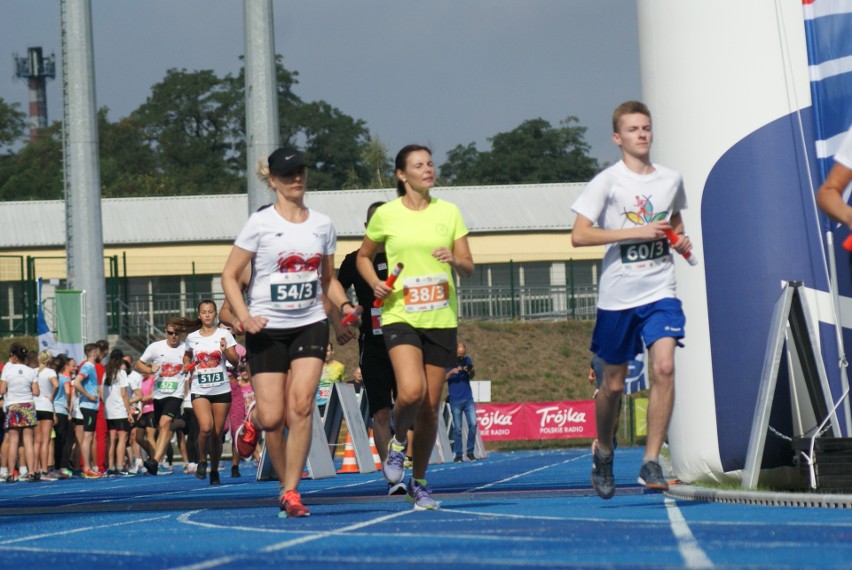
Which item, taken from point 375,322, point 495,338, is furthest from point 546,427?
point 375,322

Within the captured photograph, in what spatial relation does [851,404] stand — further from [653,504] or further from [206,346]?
[206,346]

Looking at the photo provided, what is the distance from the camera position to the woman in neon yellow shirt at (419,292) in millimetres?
9477

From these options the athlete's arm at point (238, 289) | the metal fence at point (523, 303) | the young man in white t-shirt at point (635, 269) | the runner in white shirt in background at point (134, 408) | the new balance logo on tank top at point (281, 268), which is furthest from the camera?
the metal fence at point (523, 303)

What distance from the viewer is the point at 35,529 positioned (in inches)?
356

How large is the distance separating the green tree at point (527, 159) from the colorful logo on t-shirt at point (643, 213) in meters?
99.1

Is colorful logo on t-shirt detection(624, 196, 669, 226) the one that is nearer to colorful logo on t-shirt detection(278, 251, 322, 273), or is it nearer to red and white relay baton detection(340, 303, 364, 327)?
red and white relay baton detection(340, 303, 364, 327)

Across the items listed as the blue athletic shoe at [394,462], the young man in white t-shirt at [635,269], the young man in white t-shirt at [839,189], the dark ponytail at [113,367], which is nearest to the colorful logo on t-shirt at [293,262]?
the blue athletic shoe at [394,462]

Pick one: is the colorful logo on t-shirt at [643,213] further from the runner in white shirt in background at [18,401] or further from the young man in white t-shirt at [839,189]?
the runner in white shirt in background at [18,401]

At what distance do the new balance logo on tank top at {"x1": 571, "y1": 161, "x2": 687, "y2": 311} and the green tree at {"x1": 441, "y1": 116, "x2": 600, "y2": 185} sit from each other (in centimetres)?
9899

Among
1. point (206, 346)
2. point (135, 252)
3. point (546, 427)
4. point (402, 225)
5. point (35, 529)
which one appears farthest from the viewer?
point (135, 252)

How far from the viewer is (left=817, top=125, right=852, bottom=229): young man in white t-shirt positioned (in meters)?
7.06

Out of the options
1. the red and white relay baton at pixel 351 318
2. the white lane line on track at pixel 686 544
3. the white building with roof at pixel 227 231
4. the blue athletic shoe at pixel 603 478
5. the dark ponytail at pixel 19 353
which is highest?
the white building with roof at pixel 227 231

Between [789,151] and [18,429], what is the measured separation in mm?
14238

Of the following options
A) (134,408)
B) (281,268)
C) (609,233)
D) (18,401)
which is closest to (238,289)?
(281,268)
